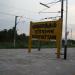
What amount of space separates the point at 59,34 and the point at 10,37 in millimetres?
56333

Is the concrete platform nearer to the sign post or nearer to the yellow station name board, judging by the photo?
the sign post

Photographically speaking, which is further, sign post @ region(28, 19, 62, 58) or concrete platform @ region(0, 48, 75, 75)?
sign post @ region(28, 19, 62, 58)

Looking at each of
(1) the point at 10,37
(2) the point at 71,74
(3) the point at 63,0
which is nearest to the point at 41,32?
(3) the point at 63,0

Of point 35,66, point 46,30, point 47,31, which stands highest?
point 46,30

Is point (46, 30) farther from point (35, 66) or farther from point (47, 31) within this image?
point (35, 66)

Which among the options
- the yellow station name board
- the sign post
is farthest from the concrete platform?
the yellow station name board

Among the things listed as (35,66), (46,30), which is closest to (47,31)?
(46,30)

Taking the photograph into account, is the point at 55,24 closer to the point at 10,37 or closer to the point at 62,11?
the point at 62,11

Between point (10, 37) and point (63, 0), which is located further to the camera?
point (10, 37)

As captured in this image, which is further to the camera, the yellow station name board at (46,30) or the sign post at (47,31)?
the yellow station name board at (46,30)

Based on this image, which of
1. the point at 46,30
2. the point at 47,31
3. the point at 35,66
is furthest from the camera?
the point at 46,30

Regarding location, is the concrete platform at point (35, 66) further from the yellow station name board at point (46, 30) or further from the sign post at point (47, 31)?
the yellow station name board at point (46, 30)

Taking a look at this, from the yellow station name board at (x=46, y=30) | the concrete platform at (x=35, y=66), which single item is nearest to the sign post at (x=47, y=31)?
the yellow station name board at (x=46, y=30)

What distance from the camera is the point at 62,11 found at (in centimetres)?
2519
